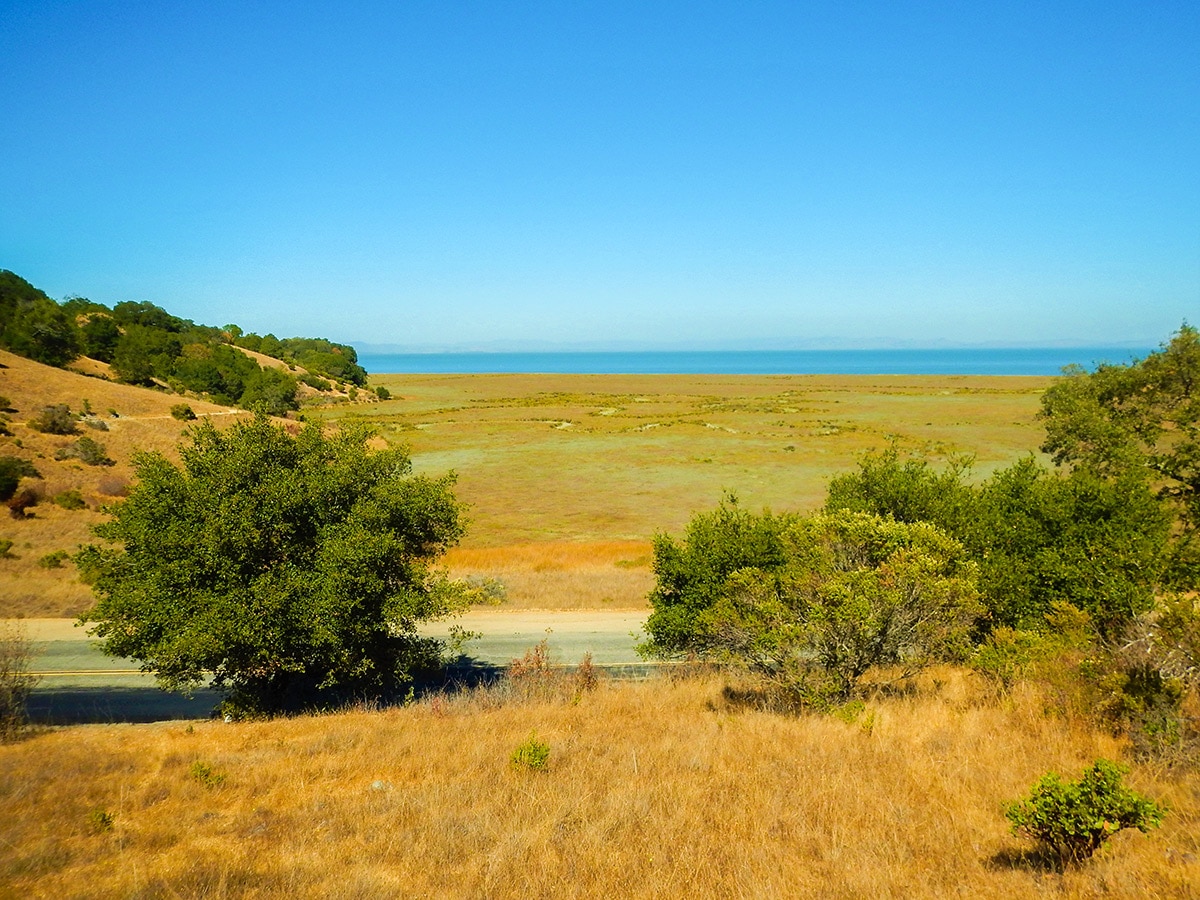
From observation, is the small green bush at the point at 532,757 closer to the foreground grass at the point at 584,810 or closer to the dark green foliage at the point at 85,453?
the foreground grass at the point at 584,810

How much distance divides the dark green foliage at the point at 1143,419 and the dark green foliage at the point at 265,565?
67.9 feet

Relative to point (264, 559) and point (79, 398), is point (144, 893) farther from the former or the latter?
point (79, 398)

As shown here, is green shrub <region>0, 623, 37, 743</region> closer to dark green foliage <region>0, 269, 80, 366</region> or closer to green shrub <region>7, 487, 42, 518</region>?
green shrub <region>7, 487, 42, 518</region>

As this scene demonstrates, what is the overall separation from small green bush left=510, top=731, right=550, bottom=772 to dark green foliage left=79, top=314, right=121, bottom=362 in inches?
3874

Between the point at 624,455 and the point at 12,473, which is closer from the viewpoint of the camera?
the point at 12,473

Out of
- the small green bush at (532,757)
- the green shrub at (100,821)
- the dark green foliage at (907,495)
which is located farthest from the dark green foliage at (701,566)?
the green shrub at (100,821)

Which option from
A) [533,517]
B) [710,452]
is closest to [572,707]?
[533,517]

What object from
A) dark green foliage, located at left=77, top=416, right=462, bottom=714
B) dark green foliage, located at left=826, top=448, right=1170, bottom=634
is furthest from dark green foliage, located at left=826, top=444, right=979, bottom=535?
dark green foliage, located at left=77, top=416, right=462, bottom=714

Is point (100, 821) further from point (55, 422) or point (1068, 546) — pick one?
point (55, 422)

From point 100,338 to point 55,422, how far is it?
149 feet

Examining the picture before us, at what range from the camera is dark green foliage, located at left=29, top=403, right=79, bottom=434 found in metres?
50.6

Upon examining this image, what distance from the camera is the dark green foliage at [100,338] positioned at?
86.0 m

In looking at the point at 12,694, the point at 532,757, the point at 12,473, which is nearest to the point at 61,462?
the point at 12,473

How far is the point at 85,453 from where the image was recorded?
48594 millimetres
